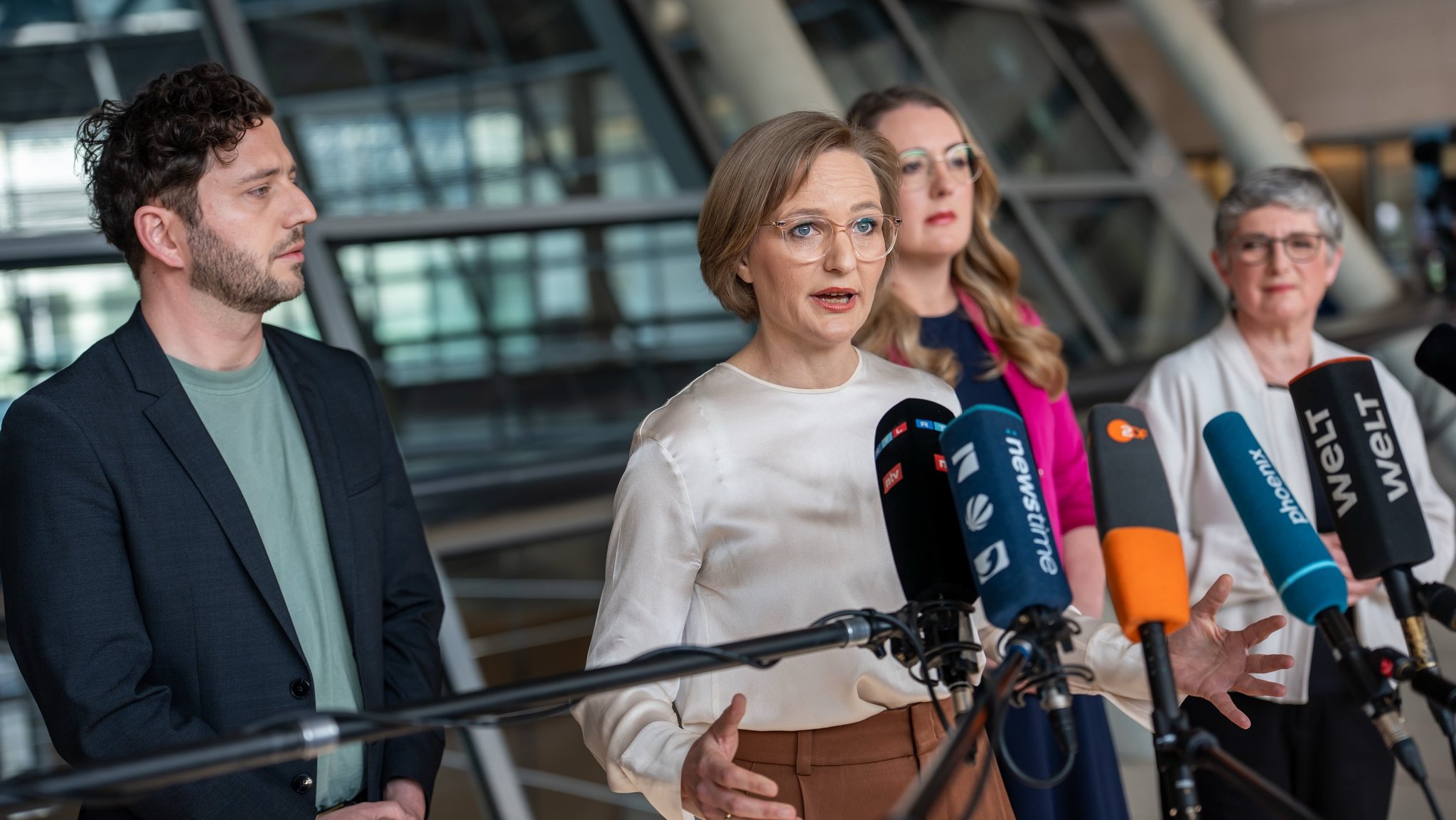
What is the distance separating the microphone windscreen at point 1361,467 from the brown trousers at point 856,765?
511mm

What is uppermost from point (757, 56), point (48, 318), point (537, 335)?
point (757, 56)

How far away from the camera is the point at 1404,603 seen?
119 centimetres

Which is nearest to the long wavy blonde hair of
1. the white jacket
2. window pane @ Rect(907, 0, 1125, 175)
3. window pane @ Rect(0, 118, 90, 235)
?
the white jacket

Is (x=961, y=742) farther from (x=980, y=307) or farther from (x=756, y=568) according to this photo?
(x=980, y=307)

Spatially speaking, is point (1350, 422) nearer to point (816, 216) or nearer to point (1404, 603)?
point (1404, 603)

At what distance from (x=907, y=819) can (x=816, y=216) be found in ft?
3.05

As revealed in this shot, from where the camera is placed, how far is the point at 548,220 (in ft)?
14.1

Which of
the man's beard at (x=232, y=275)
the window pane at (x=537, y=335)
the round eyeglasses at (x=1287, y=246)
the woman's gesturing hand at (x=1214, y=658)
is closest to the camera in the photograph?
the woman's gesturing hand at (x=1214, y=658)

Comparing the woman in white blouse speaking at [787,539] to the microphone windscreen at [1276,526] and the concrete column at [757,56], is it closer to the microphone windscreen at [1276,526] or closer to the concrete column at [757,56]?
the microphone windscreen at [1276,526]

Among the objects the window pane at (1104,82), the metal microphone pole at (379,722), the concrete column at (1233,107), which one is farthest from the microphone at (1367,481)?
the concrete column at (1233,107)

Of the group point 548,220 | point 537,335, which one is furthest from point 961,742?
point 537,335

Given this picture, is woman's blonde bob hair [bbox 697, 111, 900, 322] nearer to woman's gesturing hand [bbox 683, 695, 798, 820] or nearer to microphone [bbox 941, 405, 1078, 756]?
microphone [bbox 941, 405, 1078, 756]

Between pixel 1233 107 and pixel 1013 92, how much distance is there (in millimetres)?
1682

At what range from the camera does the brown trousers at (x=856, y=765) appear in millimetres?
1521
